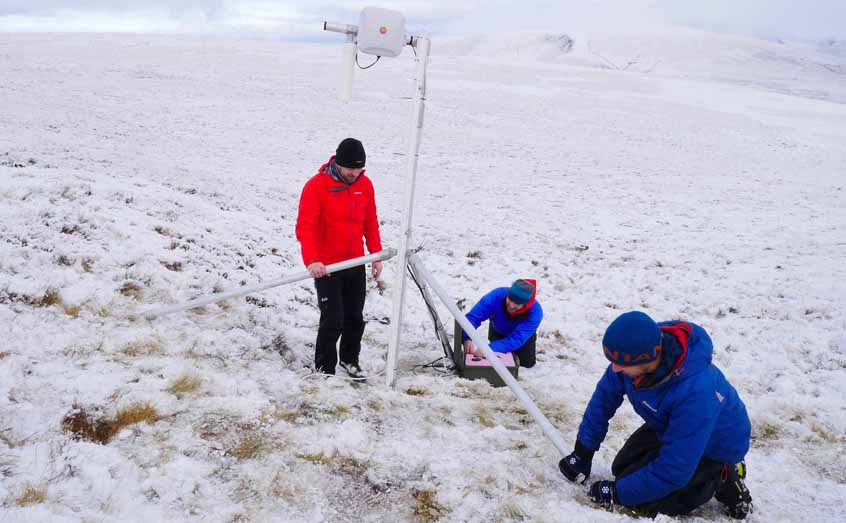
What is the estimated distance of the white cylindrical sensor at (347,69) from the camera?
394 cm

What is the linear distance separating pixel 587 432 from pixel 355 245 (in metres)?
2.57

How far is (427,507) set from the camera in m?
3.33

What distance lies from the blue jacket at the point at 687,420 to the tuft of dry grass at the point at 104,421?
3.12 m

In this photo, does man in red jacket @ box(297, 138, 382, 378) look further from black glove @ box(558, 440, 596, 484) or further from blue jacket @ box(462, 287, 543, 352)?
black glove @ box(558, 440, 596, 484)

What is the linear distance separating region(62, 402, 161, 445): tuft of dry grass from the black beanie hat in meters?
2.30

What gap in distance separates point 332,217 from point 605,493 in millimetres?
3024

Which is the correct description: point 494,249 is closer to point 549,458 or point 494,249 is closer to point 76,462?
point 549,458

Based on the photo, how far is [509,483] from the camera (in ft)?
11.9

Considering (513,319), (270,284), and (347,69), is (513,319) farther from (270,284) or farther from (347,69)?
(347,69)

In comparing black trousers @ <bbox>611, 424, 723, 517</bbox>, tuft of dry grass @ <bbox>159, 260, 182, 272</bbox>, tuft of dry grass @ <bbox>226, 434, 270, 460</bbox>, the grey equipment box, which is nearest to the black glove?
black trousers @ <bbox>611, 424, 723, 517</bbox>

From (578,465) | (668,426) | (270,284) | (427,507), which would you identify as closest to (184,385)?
(270,284)

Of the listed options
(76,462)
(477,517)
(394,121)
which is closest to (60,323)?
(76,462)

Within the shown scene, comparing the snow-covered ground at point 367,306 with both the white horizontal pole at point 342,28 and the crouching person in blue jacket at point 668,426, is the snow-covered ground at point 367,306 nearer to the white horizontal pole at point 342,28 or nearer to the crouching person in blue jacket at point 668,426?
the crouching person in blue jacket at point 668,426

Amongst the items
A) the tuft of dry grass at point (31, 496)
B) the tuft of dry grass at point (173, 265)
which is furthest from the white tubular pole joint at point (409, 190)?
the tuft of dry grass at point (173, 265)
